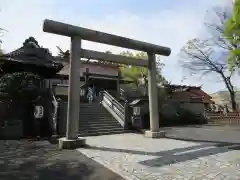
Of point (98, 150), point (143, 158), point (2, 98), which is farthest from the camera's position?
point (2, 98)

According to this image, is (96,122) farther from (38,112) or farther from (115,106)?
(38,112)

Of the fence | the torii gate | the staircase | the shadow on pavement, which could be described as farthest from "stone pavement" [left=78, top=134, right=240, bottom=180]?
the fence

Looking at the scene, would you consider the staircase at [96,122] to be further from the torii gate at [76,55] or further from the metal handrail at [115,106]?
the torii gate at [76,55]

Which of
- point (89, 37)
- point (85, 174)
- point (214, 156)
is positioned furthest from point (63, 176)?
point (89, 37)

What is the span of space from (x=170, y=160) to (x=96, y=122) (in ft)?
30.6

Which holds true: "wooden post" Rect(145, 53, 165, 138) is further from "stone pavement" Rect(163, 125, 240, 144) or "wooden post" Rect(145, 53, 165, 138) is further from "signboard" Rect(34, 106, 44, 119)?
"signboard" Rect(34, 106, 44, 119)

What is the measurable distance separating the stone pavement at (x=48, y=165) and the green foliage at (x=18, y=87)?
5172 mm

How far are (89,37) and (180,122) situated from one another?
14.6 metres

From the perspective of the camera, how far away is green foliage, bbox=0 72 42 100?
14742 mm

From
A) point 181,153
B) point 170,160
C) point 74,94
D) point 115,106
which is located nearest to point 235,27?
point 170,160

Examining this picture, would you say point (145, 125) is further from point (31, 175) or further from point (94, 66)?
point (94, 66)

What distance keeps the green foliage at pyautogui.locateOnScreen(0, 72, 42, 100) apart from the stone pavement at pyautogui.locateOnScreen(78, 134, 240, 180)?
6428 mm

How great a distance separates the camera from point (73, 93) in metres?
10.8

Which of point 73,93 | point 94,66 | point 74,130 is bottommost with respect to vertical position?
point 74,130
